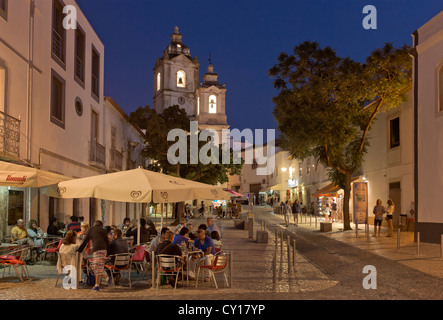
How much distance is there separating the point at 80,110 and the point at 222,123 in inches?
2047

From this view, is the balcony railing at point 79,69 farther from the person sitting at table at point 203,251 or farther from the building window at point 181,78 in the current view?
the building window at point 181,78

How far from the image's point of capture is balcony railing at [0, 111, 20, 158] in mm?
12461

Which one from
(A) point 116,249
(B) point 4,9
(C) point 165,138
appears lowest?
(A) point 116,249

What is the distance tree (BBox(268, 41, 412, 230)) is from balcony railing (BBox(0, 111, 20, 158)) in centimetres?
1363

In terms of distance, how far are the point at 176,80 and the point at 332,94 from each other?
5209 cm

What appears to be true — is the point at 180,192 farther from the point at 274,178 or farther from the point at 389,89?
the point at 274,178

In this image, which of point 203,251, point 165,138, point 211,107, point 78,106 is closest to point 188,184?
point 203,251

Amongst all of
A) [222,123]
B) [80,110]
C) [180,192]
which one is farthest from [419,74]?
[222,123]

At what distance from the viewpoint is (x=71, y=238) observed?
977cm

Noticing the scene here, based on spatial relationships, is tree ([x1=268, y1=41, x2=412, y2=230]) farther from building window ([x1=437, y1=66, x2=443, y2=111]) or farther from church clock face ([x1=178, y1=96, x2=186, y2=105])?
church clock face ([x1=178, y1=96, x2=186, y2=105])

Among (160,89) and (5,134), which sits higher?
(160,89)

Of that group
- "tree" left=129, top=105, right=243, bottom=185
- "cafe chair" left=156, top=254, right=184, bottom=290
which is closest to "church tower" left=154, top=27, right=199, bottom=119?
"tree" left=129, top=105, right=243, bottom=185

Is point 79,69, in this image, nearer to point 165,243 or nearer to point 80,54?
point 80,54

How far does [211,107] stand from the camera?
235ft
